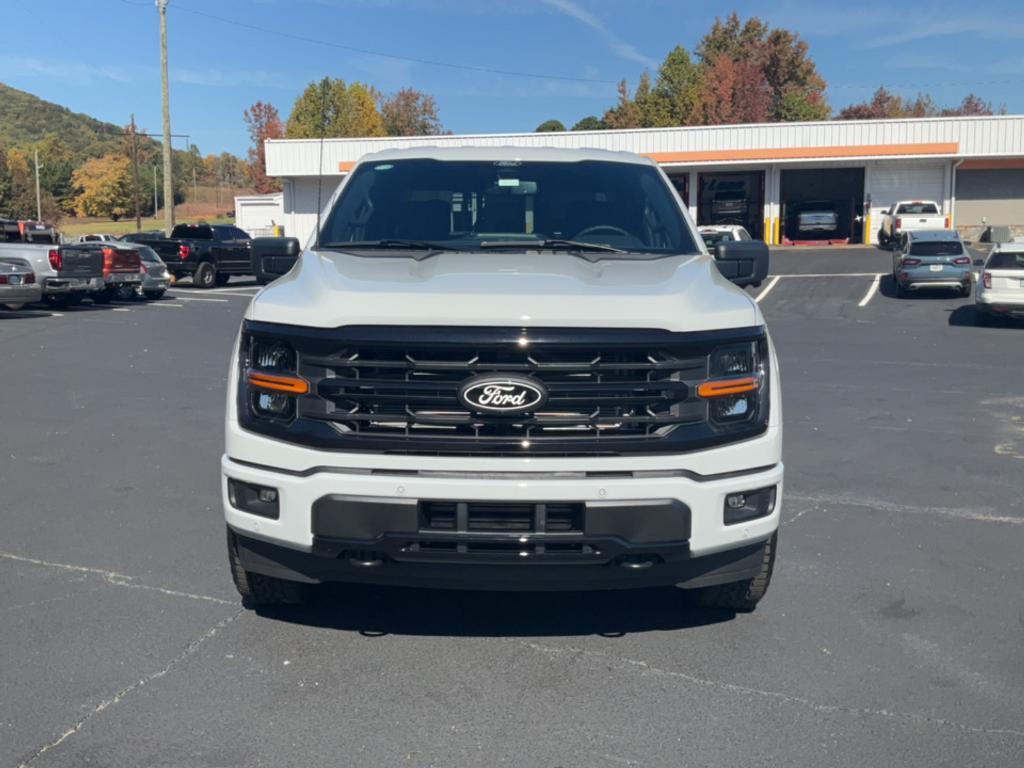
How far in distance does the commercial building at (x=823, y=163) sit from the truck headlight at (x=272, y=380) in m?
36.4

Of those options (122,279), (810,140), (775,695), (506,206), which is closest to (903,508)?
(775,695)

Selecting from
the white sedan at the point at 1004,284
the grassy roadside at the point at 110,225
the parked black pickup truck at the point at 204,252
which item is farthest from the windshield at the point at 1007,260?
the grassy roadside at the point at 110,225

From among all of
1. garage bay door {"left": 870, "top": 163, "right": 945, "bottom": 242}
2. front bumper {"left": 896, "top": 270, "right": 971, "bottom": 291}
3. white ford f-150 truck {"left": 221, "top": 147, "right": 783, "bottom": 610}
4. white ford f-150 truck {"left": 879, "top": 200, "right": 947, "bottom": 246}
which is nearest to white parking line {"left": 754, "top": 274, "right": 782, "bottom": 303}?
front bumper {"left": 896, "top": 270, "right": 971, "bottom": 291}

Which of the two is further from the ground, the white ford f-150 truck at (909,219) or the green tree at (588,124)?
the green tree at (588,124)

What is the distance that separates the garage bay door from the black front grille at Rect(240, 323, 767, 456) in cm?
4211

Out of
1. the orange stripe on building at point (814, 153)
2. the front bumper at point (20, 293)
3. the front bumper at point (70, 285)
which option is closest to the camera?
the front bumper at point (20, 293)

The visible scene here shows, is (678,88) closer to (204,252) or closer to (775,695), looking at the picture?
(204,252)

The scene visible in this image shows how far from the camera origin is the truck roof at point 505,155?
5.87 meters

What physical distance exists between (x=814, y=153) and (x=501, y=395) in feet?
134

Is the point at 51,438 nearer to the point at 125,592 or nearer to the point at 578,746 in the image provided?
the point at 125,592

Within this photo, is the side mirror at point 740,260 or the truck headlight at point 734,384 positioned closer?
the truck headlight at point 734,384

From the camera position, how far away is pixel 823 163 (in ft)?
141

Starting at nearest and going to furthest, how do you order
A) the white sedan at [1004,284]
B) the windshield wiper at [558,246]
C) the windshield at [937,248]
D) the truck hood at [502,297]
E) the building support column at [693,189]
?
the truck hood at [502,297]
the windshield wiper at [558,246]
the white sedan at [1004,284]
the windshield at [937,248]
the building support column at [693,189]

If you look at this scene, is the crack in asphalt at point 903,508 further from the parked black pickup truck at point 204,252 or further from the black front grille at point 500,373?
the parked black pickup truck at point 204,252
